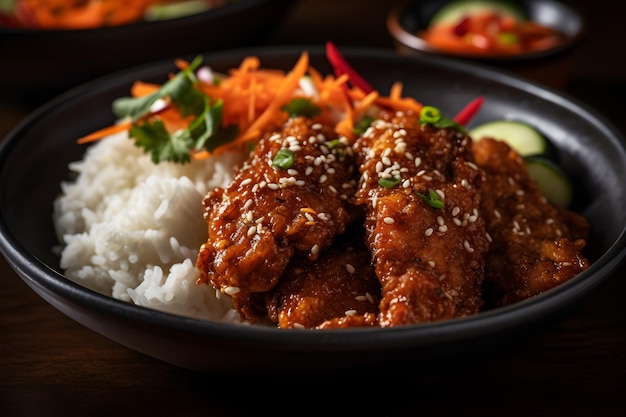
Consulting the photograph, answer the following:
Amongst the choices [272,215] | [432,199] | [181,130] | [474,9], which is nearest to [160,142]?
[181,130]

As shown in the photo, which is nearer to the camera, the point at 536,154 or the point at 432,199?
the point at 432,199

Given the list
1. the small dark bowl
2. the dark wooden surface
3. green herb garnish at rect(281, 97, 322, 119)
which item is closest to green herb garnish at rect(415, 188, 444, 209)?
the dark wooden surface

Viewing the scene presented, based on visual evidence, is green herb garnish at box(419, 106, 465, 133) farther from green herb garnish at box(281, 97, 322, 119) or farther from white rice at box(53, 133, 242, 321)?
white rice at box(53, 133, 242, 321)

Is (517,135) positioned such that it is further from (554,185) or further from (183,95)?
(183,95)

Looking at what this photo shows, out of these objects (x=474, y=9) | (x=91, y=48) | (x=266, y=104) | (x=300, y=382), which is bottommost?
(x=474, y=9)

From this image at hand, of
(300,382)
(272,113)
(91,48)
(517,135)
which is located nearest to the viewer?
(300,382)

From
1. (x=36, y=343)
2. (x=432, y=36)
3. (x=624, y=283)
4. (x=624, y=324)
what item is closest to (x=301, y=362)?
(x=36, y=343)

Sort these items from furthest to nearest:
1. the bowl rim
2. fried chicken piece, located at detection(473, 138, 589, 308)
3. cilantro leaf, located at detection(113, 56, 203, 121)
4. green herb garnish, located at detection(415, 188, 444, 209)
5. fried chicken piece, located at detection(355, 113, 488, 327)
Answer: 1. the bowl rim
2. cilantro leaf, located at detection(113, 56, 203, 121)
3. fried chicken piece, located at detection(473, 138, 589, 308)
4. green herb garnish, located at detection(415, 188, 444, 209)
5. fried chicken piece, located at detection(355, 113, 488, 327)
